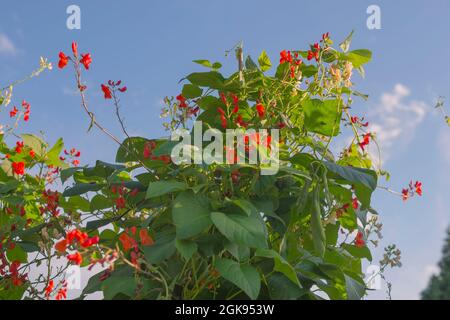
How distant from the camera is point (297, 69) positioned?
8.69ft

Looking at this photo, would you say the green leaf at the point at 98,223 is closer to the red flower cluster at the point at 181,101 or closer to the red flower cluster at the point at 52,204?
the red flower cluster at the point at 52,204

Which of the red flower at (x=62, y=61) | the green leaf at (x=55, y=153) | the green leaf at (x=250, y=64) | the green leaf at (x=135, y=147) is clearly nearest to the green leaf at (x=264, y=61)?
the green leaf at (x=250, y=64)

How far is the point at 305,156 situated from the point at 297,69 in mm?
523

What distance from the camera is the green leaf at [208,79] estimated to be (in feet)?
8.59

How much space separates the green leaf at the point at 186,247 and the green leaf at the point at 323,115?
84 cm

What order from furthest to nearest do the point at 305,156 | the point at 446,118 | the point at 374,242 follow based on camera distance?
1. the point at 446,118
2. the point at 374,242
3. the point at 305,156

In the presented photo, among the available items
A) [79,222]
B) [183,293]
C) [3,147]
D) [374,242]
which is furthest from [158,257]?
[3,147]

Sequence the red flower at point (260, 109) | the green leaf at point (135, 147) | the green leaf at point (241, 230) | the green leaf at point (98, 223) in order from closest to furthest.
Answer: the green leaf at point (241, 230) → the red flower at point (260, 109) → the green leaf at point (135, 147) → the green leaf at point (98, 223)

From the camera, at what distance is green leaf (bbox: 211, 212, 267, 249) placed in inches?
73.5

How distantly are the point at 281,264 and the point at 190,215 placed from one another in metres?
0.37

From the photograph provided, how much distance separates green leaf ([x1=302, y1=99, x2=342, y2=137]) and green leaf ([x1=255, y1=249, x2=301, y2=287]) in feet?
2.38

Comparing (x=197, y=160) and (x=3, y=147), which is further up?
(x=3, y=147)

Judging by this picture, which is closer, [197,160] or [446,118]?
[197,160]
